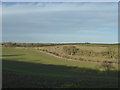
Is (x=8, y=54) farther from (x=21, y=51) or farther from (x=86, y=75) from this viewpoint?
(x=86, y=75)

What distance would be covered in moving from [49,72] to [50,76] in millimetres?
795

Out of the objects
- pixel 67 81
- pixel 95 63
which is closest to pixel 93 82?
pixel 67 81

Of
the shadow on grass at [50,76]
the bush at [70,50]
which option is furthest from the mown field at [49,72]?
the bush at [70,50]

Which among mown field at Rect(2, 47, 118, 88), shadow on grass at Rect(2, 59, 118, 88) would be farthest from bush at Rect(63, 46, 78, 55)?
shadow on grass at Rect(2, 59, 118, 88)

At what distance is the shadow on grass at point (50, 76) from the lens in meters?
6.71

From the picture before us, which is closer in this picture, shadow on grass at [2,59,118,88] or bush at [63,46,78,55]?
shadow on grass at [2,59,118,88]

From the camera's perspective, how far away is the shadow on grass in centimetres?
671

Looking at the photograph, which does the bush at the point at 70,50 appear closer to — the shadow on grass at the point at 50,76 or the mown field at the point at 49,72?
the mown field at the point at 49,72

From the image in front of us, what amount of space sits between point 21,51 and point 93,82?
401cm

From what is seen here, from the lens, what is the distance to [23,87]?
6.35 metres

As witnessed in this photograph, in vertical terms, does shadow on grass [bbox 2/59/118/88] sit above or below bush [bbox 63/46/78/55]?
below

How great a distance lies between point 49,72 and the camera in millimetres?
8375

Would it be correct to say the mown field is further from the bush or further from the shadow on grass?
the bush

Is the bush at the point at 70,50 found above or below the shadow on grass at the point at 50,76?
above
